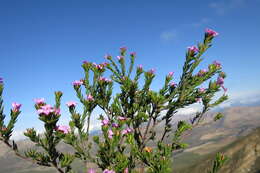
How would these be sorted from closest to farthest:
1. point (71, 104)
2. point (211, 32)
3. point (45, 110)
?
point (45, 110)
point (71, 104)
point (211, 32)

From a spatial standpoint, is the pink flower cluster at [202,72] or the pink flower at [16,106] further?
the pink flower cluster at [202,72]

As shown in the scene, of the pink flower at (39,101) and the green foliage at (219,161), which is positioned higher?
the pink flower at (39,101)

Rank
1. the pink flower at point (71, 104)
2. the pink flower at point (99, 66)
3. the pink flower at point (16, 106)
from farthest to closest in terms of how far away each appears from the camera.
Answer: the pink flower at point (99, 66)
the pink flower at point (71, 104)
the pink flower at point (16, 106)

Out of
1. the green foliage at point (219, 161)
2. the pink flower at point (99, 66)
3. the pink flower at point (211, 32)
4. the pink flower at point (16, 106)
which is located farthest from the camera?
the pink flower at point (99, 66)

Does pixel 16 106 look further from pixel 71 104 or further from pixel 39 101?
pixel 71 104

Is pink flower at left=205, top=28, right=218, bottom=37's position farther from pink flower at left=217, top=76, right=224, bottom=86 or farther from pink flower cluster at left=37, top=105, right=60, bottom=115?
pink flower cluster at left=37, top=105, right=60, bottom=115

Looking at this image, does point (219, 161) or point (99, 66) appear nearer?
point (219, 161)

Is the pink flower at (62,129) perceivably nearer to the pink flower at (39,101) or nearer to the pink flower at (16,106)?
the pink flower at (39,101)

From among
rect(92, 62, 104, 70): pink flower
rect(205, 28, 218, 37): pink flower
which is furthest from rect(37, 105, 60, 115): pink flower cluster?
rect(205, 28, 218, 37): pink flower

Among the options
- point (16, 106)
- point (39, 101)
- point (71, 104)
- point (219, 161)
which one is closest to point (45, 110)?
point (39, 101)

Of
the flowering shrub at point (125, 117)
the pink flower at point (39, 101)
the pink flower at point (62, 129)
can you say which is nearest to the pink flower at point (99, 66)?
the flowering shrub at point (125, 117)

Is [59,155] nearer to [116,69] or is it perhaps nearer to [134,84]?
[134,84]

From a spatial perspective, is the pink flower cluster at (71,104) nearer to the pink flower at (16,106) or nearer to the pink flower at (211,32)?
the pink flower at (16,106)

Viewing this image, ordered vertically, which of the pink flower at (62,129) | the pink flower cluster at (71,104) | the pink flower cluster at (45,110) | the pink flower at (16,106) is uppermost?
the pink flower cluster at (71,104)
